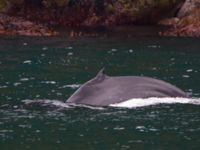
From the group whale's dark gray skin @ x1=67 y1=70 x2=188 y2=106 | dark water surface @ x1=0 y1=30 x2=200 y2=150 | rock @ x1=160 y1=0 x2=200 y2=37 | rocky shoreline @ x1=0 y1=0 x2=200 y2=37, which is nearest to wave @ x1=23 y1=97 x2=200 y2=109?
whale's dark gray skin @ x1=67 y1=70 x2=188 y2=106

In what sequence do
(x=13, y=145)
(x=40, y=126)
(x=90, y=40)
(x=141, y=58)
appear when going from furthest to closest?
1. (x=90, y=40)
2. (x=141, y=58)
3. (x=40, y=126)
4. (x=13, y=145)

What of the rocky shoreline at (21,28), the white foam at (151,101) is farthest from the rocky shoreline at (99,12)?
the white foam at (151,101)

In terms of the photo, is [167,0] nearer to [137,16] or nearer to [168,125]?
[137,16]

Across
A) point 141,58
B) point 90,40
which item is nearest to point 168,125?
point 141,58

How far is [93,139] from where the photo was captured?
66.0 feet

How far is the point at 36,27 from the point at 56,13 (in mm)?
7565

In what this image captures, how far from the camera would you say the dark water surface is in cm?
2002

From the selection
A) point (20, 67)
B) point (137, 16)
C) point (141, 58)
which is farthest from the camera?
point (137, 16)

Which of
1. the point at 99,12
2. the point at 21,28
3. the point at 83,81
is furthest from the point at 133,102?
the point at 99,12

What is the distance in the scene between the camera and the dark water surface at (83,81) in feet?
65.7

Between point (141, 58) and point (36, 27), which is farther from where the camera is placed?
point (36, 27)

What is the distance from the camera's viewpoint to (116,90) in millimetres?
24625

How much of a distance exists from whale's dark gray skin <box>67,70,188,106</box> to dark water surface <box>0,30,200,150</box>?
84cm

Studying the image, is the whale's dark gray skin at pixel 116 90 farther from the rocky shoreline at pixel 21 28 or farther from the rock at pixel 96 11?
the rock at pixel 96 11
